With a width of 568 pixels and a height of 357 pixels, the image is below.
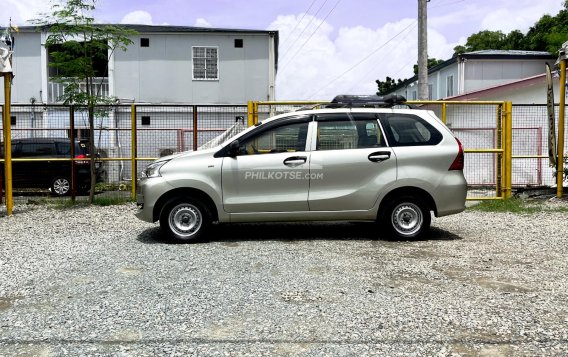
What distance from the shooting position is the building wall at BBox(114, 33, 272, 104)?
2394cm

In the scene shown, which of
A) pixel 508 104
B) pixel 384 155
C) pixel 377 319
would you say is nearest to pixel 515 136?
pixel 508 104

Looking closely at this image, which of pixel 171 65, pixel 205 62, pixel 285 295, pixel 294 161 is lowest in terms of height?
pixel 285 295

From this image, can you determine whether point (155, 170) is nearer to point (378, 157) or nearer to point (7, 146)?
point (378, 157)

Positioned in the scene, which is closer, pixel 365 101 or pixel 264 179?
pixel 264 179

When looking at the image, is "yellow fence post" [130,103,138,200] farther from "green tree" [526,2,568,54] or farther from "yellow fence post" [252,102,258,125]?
"green tree" [526,2,568,54]

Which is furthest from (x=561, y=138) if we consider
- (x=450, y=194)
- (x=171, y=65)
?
(x=171, y=65)

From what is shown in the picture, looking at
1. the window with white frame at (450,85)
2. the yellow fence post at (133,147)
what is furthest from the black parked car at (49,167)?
the window with white frame at (450,85)

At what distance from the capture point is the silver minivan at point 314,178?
297 inches

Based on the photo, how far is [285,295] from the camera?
5109 mm

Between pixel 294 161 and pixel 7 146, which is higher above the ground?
pixel 7 146

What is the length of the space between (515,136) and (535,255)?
7542 millimetres

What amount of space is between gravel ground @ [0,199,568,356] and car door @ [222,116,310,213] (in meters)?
0.58

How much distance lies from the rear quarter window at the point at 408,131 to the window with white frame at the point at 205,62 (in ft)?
57.3

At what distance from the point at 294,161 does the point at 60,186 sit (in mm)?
8613
